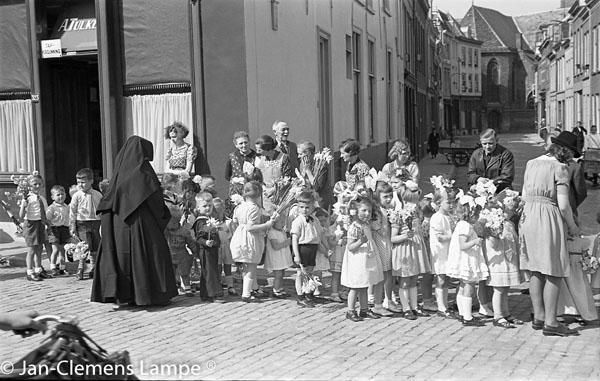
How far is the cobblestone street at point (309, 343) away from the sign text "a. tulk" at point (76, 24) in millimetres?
5707

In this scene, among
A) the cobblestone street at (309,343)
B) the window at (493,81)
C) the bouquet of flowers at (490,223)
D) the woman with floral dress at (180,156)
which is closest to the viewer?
the cobblestone street at (309,343)

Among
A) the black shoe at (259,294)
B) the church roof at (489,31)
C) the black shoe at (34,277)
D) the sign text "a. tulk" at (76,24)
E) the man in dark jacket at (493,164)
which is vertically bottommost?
the black shoe at (259,294)

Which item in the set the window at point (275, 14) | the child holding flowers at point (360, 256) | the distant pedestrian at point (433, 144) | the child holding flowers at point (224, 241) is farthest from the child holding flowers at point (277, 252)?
the distant pedestrian at point (433, 144)

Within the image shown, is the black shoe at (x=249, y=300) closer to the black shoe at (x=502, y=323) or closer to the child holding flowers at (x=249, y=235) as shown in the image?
the child holding flowers at (x=249, y=235)

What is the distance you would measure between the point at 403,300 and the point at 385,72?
1785 cm

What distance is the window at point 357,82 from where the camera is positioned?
778 inches

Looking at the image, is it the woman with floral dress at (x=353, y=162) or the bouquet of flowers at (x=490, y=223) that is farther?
the woman with floral dress at (x=353, y=162)

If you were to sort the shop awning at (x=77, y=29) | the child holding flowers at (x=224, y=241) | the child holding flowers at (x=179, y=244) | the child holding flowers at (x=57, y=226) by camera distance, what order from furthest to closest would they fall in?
the shop awning at (x=77, y=29) < the child holding flowers at (x=57, y=226) < the child holding flowers at (x=179, y=244) < the child holding flowers at (x=224, y=241)

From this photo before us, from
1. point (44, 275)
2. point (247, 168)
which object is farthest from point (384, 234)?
point (44, 275)

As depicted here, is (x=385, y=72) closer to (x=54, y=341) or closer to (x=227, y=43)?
(x=227, y=43)

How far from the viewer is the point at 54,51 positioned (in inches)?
504

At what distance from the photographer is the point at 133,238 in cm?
813

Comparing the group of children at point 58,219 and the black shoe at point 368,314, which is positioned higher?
the group of children at point 58,219

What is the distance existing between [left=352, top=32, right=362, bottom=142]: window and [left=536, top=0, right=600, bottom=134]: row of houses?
19.0 feet
